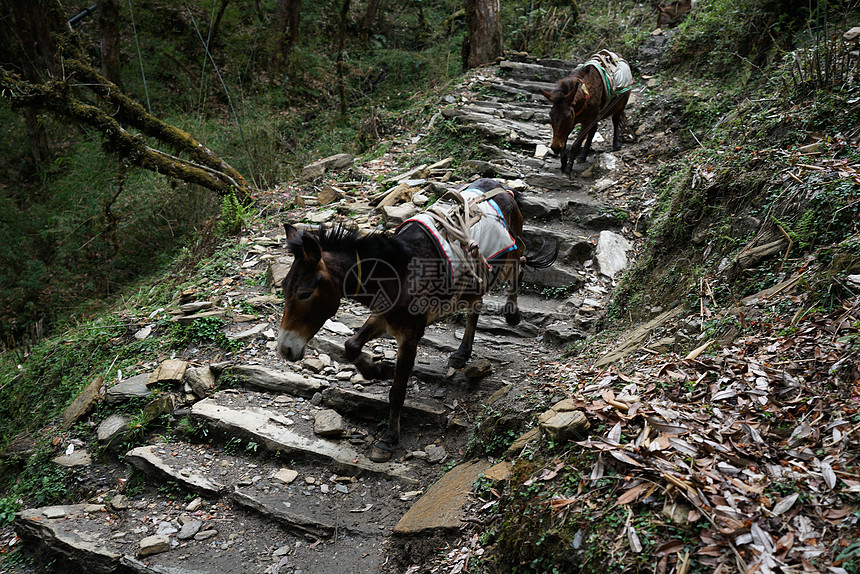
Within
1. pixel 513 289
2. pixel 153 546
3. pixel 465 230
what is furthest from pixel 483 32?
pixel 153 546

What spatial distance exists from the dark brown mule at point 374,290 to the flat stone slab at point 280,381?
71 cm

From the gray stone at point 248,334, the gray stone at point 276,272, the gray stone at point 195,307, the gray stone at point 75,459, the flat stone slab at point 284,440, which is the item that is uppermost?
the gray stone at point 276,272

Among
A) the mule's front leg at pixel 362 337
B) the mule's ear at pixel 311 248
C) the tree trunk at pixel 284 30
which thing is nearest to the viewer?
the mule's ear at pixel 311 248

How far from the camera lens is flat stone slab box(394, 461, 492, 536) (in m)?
3.36

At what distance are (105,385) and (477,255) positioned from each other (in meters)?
4.53

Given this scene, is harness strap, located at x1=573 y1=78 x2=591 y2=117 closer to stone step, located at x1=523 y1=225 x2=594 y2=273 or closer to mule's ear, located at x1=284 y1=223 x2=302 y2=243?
stone step, located at x1=523 y1=225 x2=594 y2=273

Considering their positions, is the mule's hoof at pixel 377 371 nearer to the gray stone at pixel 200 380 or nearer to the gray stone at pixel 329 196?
the gray stone at pixel 200 380

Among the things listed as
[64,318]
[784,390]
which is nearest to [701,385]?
[784,390]

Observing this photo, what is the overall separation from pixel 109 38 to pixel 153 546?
484 inches

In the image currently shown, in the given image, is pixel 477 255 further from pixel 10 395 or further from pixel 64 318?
pixel 64 318

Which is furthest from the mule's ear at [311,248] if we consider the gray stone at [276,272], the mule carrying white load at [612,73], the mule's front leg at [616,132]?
the mule's front leg at [616,132]

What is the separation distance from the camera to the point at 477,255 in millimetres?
4758

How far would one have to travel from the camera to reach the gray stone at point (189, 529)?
13.3 feet

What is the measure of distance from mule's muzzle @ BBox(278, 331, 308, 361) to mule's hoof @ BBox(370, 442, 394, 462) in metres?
1.26
